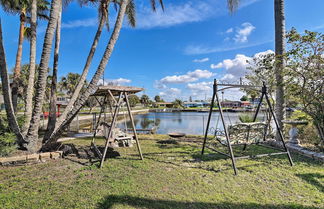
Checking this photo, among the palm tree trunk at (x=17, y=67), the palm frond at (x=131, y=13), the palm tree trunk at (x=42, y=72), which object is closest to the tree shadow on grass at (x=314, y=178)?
the palm tree trunk at (x=42, y=72)

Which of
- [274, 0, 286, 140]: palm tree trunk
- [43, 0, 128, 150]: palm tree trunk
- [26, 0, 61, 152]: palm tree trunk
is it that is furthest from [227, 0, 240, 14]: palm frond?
[26, 0, 61, 152]: palm tree trunk

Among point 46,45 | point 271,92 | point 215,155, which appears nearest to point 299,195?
point 215,155

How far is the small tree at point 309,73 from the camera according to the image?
4617mm

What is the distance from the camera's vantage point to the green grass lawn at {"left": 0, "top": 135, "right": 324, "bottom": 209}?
246cm

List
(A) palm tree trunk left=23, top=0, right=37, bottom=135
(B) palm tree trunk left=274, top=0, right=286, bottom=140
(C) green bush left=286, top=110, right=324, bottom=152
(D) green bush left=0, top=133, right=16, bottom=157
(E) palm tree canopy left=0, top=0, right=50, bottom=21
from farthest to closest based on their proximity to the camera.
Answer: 1. (E) palm tree canopy left=0, top=0, right=50, bottom=21
2. (B) palm tree trunk left=274, top=0, right=286, bottom=140
3. (C) green bush left=286, top=110, right=324, bottom=152
4. (A) palm tree trunk left=23, top=0, right=37, bottom=135
5. (D) green bush left=0, top=133, right=16, bottom=157

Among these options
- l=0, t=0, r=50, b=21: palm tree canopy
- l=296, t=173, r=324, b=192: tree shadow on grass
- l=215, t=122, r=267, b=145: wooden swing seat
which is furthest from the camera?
l=0, t=0, r=50, b=21: palm tree canopy

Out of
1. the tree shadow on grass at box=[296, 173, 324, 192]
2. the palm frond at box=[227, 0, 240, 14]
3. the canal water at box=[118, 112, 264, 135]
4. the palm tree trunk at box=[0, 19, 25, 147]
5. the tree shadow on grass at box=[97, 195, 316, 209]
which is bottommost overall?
the canal water at box=[118, 112, 264, 135]

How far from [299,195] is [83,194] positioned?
3767 millimetres

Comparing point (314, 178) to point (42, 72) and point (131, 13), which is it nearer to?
point (42, 72)

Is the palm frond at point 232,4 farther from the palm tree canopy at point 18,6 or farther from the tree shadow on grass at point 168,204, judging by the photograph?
the palm tree canopy at point 18,6

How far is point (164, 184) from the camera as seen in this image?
3.06 meters

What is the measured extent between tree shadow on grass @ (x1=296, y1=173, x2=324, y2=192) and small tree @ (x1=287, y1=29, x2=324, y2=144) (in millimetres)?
2078

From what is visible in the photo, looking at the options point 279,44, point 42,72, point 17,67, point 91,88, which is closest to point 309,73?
point 279,44

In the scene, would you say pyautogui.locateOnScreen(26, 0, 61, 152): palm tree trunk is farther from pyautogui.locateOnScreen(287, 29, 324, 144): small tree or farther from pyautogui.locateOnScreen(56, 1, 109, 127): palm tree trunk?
pyautogui.locateOnScreen(287, 29, 324, 144): small tree
